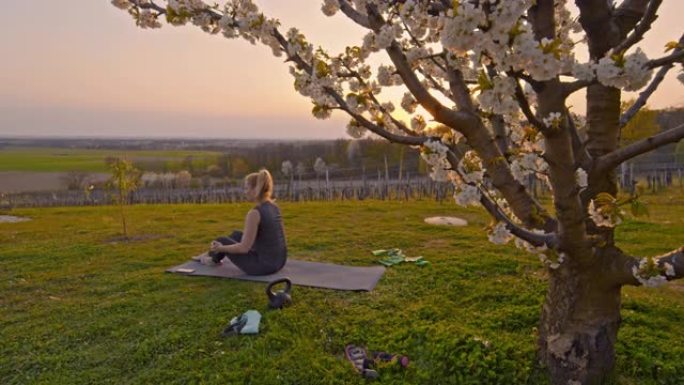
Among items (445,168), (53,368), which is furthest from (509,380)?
(53,368)

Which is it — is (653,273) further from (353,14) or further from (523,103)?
(353,14)

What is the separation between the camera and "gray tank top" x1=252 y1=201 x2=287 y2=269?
525cm

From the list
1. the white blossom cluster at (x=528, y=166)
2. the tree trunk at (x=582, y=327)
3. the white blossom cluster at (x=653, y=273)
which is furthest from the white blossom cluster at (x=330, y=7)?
the white blossom cluster at (x=653, y=273)

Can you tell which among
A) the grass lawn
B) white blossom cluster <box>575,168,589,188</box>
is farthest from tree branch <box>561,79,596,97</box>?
the grass lawn

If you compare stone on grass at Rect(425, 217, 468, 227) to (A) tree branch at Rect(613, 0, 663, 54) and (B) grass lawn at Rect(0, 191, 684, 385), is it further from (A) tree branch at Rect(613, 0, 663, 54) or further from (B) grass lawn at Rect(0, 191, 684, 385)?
(A) tree branch at Rect(613, 0, 663, 54)

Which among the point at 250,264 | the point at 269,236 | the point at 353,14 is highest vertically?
the point at 353,14

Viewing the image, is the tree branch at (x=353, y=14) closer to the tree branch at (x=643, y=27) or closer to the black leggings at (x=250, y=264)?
the tree branch at (x=643, y=27)

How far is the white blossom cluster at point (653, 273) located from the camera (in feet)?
7.68

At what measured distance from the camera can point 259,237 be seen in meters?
5.33

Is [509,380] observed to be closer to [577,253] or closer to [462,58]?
[577,253]

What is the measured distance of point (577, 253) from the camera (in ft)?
8.60

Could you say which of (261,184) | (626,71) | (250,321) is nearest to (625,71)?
(626,71)

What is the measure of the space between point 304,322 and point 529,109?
2.73m

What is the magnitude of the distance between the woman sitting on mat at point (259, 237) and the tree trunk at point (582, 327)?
3075 millimetres
